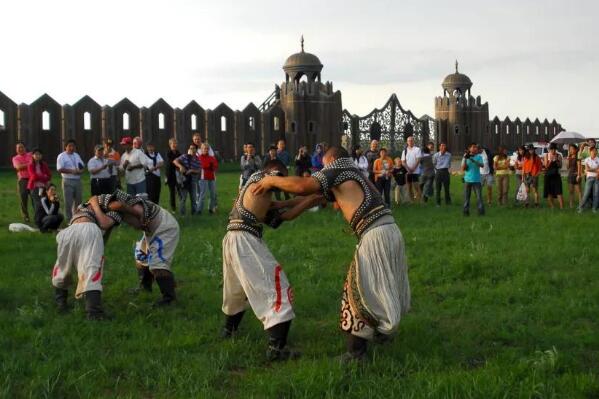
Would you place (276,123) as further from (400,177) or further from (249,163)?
(249,163)

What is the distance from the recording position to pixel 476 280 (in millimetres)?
10102

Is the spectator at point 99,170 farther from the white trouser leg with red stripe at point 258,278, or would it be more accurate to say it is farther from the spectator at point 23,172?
the white trouser leg with red stripe at point 258,278

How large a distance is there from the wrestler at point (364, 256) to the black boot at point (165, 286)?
8.97 ft

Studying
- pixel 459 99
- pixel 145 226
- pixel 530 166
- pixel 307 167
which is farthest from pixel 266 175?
pixel 459 99

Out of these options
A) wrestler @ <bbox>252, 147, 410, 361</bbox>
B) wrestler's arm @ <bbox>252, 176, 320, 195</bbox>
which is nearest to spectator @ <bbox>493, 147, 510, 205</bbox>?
wrestler @ <bbox>252, 147, 410, 361</bbox>

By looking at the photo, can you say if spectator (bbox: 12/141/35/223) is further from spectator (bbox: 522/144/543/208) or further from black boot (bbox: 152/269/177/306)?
spectator (bbox: 522/144/543/208)

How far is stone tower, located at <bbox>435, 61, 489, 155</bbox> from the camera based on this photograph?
234ft

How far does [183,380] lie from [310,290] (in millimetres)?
3626

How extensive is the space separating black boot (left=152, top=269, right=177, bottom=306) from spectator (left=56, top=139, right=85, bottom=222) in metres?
8.13

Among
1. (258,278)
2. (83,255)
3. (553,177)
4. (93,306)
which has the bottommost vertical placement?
(93,306)

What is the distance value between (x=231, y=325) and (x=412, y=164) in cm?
1457

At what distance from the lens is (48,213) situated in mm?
15680

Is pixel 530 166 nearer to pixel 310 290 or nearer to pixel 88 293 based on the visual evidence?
pixel 310 290

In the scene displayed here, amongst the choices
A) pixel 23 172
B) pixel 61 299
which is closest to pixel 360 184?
Result: pixel 61 299
